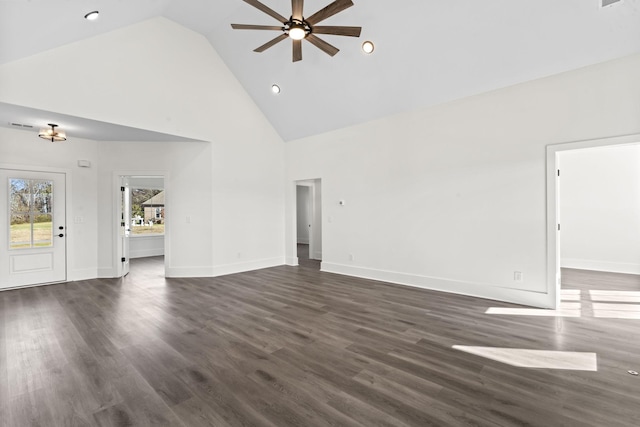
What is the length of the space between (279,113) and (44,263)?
5.44 meters

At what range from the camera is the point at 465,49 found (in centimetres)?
396

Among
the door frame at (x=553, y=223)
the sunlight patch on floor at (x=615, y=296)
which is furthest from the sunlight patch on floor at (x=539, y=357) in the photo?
the sunlight patch on floor at (x=615, y=296)

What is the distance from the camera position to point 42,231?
217 inches

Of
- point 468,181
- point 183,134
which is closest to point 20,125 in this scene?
point 183,134

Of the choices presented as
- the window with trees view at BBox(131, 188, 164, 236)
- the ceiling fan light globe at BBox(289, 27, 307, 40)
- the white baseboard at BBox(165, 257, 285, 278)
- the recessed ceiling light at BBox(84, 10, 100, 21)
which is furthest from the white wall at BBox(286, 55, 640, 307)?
the window with trees view at BBox(131, 188, 164, 236)

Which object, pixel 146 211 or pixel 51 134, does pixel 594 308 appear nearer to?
pixel 51 134

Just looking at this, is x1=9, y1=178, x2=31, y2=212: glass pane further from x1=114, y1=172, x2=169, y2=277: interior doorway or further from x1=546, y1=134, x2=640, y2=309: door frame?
x1=546, y1=134, x2=640, y2=309: door frame

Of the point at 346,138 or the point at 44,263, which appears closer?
the point at 44,263

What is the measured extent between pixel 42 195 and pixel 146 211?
4.44m

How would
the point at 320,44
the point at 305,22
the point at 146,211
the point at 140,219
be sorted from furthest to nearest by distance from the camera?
the point at 146,211 → the point at 140,219 → the point at 320,44 → the point at 305,22

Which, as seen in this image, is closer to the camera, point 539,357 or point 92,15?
point 539,357

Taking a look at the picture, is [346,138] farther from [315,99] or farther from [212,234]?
[212,234]

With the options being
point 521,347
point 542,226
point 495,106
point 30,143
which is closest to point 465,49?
point 495,106

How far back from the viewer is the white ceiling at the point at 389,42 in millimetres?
3225
